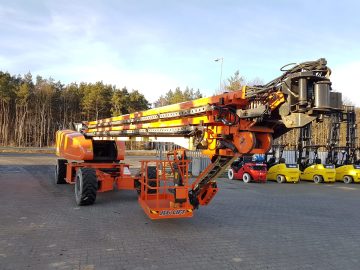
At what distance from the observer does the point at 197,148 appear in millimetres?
6945

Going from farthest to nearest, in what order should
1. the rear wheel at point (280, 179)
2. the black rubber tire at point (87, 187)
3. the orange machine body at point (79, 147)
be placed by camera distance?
the rear wheel at point (280, 179) → the orange machine body at point (79, 147) → the black rubber tire at point (87, 187)

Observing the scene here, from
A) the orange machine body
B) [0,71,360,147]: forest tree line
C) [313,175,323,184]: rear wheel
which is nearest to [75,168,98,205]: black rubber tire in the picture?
the orange machine body

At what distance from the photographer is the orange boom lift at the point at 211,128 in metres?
5.04

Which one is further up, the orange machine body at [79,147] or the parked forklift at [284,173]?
the orange machine body at [79,147]

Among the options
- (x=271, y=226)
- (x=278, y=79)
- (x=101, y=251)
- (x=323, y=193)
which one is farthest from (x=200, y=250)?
(x=323, y=193)

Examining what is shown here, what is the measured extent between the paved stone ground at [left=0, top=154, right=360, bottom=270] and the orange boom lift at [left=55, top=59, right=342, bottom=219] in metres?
0.59

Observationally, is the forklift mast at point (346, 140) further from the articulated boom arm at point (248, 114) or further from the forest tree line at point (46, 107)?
the forest tree line at point (46, 107)

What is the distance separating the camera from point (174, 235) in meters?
7.01

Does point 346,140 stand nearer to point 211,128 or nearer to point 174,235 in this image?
point 211,128

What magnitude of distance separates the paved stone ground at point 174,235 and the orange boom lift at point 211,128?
0.59m

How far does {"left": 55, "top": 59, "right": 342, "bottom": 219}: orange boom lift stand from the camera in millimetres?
5035

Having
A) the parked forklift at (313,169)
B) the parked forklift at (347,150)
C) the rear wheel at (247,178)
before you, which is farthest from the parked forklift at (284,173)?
the parked forklift at (347,150)

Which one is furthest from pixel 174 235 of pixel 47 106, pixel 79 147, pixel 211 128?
pixel 47 106

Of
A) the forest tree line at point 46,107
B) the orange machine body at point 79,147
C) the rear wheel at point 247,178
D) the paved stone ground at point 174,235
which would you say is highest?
the forest tree line at point 46,107
